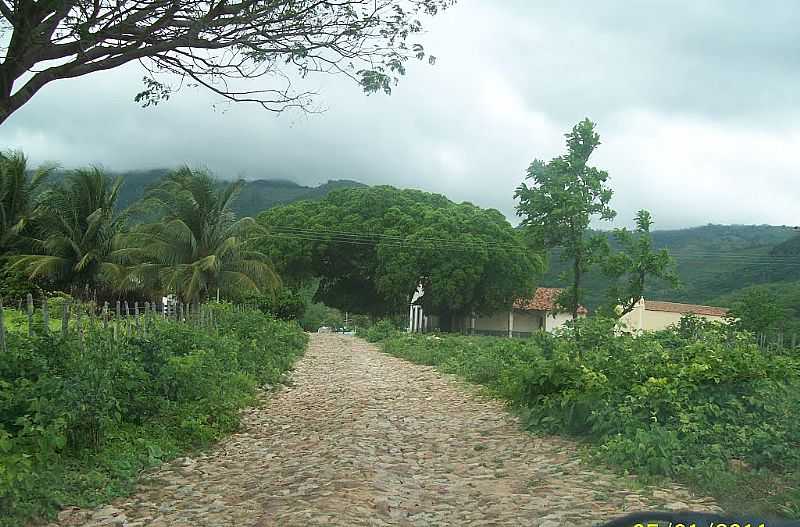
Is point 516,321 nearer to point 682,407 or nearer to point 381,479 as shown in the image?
point 682,407

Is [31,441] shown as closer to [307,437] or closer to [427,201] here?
[307,437]

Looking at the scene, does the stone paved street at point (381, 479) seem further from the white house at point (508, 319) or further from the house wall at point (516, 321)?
the house wall at point (516, 321)

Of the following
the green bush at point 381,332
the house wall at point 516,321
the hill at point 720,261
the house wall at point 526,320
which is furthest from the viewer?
the house wall at point 526,320

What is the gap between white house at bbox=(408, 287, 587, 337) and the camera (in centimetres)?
4541

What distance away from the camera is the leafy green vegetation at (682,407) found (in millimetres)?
5797

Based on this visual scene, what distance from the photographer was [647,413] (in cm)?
728

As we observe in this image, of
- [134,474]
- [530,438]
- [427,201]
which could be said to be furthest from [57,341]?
[427,201]

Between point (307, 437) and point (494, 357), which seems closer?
point (307, 437)

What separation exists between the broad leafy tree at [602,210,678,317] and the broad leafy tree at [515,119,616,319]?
0.82 metres

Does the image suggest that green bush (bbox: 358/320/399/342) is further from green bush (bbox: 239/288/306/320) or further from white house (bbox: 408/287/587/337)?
green bush (bbox: 239/288/306/320)

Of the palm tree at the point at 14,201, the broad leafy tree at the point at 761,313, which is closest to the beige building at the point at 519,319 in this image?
the palm tree at the point at 14,201

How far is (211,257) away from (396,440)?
18.4 metres

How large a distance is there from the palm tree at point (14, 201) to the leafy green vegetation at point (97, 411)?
81.5ft

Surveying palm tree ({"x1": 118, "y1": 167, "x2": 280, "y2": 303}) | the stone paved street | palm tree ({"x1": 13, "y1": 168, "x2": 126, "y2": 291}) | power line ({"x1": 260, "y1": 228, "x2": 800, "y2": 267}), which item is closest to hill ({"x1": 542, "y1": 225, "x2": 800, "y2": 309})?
power line ({"x1": 260, "y1": 228, "x2": 800, "y2": 267})
